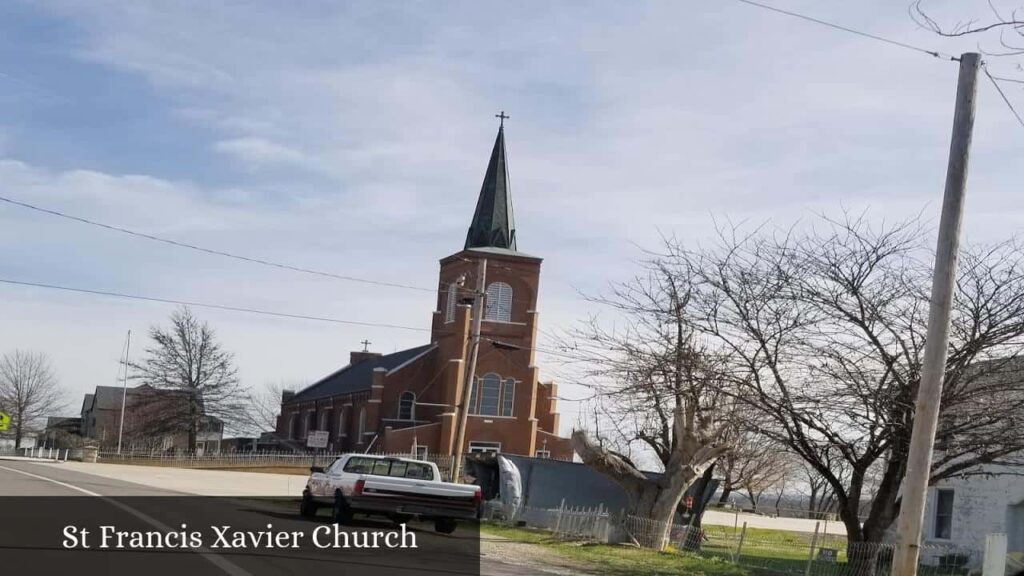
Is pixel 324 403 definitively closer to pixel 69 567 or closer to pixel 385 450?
pixel 385 450

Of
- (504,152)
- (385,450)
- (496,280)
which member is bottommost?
(385,450)

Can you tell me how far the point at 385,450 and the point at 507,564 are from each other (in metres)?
50.9

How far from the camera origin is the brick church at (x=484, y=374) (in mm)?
67375

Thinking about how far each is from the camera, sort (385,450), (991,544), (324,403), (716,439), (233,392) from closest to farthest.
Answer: (991,544), (716,439), (385,450), (233,392), (324,403)

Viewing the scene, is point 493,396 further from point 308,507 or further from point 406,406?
point 308,507

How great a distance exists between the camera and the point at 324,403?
283 ft

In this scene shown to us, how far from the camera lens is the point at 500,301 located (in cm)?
6862

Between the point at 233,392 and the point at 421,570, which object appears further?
the point at 233,392

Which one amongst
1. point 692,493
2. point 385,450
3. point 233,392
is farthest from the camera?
point 233,392

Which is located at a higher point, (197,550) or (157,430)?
(197,550)

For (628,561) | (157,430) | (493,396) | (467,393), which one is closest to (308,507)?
(628,561)

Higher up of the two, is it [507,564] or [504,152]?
[504,152]

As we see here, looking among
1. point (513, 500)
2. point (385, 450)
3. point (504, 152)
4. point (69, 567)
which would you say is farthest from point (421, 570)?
point (504, 152)

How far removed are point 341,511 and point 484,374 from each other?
159ft
